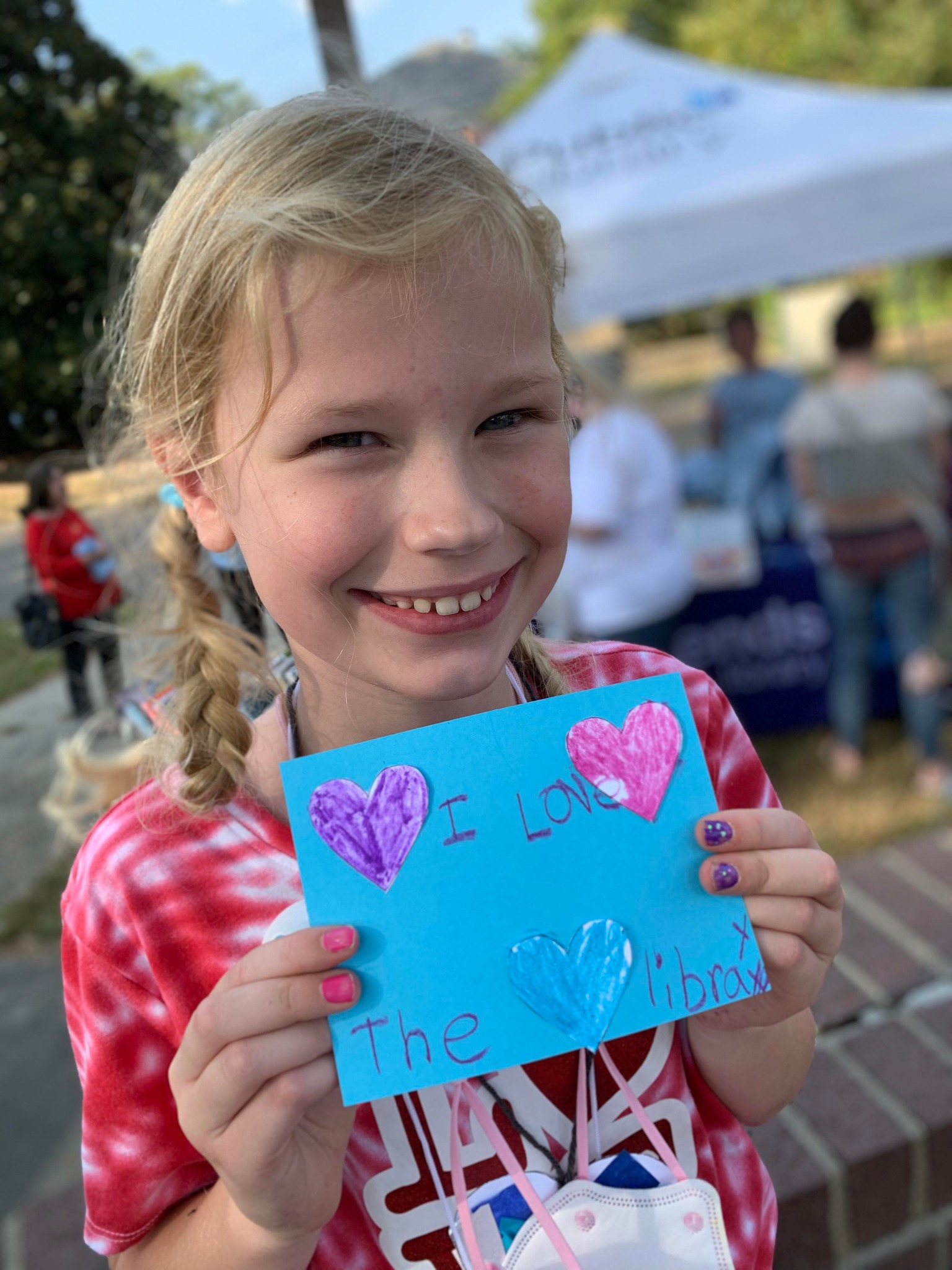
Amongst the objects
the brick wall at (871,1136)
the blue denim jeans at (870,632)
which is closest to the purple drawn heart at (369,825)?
the brick wall at (871,1136)

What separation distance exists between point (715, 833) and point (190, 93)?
1.25 meters

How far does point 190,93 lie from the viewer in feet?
4.74

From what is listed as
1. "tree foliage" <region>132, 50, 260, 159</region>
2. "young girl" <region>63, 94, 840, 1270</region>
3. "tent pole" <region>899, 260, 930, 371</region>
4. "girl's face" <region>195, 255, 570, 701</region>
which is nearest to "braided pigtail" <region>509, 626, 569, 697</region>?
"young girl" <region>63, 94, 840, 1270</region>

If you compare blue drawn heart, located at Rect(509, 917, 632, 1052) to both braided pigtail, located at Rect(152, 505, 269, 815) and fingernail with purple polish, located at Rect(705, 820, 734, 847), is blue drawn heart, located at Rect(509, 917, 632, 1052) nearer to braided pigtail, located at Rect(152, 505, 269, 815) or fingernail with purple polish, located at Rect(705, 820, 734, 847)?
fingernail with purple polish, located at Rect(705, 820, 734, 847)

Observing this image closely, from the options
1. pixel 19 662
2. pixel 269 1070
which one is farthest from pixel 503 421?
pixel 19 662

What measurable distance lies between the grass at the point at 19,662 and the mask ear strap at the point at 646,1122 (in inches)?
38.1

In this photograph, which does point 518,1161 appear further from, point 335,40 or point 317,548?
point 335,40

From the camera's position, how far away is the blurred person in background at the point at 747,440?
484 centimetres

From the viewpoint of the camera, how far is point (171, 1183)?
0.90m

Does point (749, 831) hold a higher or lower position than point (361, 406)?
lower

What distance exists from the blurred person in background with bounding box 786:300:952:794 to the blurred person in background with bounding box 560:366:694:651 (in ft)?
2.19

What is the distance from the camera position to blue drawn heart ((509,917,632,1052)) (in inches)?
30.7

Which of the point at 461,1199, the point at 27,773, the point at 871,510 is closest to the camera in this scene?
the point at 461,1199

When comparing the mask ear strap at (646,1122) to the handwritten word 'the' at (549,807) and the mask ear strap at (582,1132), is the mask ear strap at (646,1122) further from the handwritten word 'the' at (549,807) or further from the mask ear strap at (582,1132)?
Answer: the handwritten word 'the' at (549,807)
